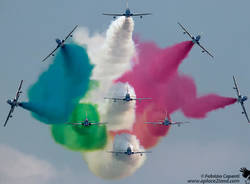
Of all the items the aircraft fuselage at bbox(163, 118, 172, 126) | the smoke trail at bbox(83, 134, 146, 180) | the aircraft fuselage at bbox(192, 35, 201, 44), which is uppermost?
the aircraft fuselage at bbox(192, 35, 201, 44)

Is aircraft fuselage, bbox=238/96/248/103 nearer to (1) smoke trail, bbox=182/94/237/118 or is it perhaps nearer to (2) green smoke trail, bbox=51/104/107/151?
(1) smoke trail, bbox=182/94/237/118

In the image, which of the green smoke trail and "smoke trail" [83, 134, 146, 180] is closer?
the green smoke trail

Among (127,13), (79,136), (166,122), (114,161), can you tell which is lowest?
(114,161)

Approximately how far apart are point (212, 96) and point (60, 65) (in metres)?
21.0

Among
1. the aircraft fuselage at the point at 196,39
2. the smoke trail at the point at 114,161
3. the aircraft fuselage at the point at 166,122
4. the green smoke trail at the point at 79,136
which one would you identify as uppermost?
the aircraft fuselage at the point at 196,39

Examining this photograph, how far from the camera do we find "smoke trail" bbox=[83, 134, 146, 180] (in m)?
108

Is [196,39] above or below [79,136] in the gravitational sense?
above

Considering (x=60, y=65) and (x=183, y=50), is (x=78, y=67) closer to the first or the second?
(x=60, y=65)

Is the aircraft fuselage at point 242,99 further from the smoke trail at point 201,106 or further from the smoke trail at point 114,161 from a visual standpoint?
the smoke trail at point 114,161

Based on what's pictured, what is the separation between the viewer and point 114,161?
108 metres

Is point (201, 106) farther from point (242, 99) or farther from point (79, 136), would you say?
point (79, 136)

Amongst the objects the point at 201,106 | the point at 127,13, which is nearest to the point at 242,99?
the point at 201,106

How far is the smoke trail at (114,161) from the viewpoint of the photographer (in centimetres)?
10800

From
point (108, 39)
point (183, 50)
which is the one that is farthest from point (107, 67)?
point (183, 50)
